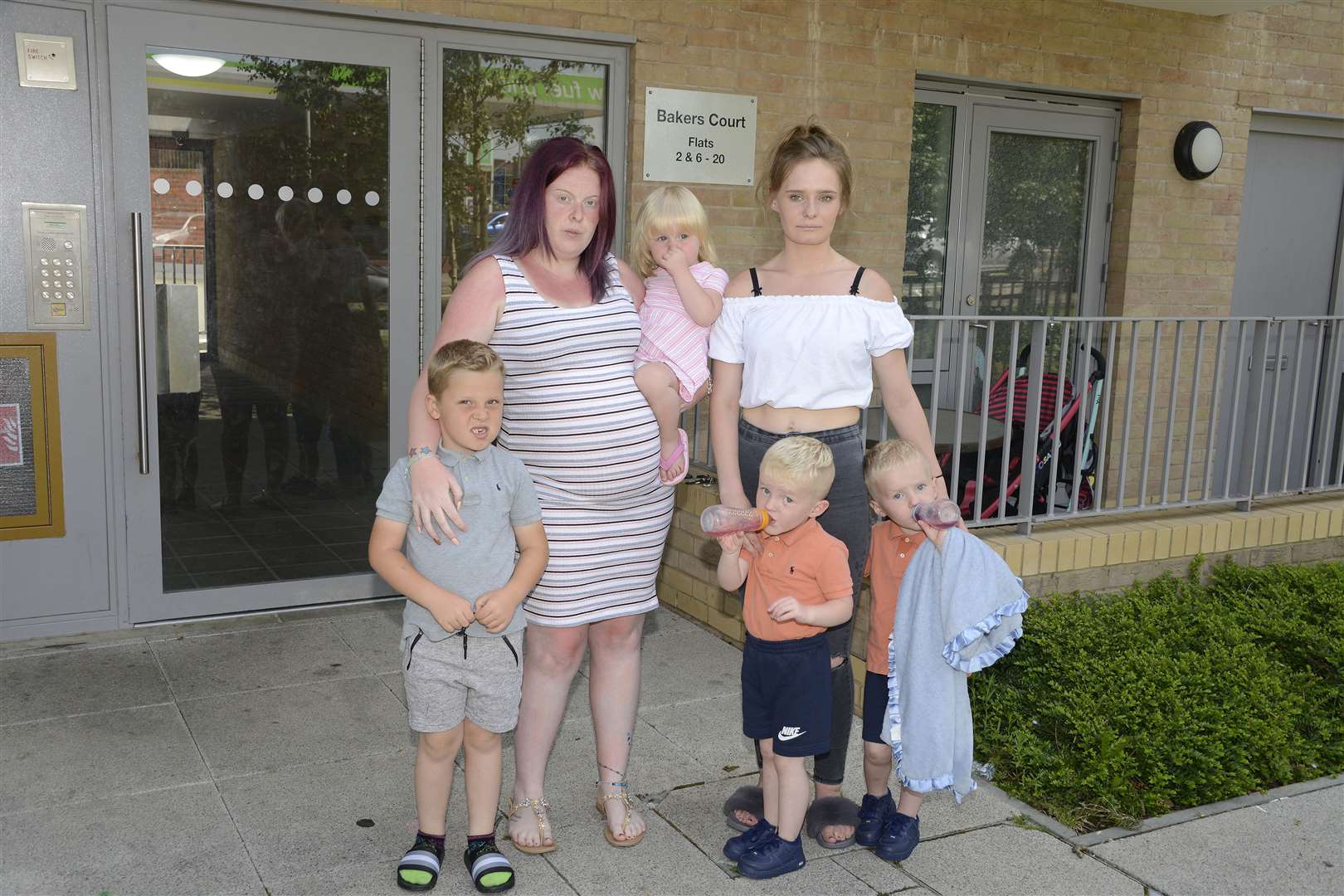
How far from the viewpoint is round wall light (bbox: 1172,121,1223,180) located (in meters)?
6.96

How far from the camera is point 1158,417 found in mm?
7379

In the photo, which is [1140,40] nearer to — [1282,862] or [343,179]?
[343,179]

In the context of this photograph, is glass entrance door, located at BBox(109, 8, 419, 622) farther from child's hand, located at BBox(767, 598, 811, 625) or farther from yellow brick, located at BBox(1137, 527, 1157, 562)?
yellow brick, located at BBox(1137, 527, 1157, 562)

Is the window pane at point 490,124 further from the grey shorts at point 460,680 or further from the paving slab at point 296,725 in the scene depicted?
the grey shorts at point 460,680

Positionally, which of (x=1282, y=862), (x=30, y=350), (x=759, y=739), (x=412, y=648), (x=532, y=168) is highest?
(x=532, y=168)

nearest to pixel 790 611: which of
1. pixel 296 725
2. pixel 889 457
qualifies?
pixel 889 457

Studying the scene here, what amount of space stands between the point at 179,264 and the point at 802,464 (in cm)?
316

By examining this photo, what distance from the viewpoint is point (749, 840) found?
312cm

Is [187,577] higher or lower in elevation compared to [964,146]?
lower

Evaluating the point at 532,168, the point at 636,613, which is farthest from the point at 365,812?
the point at 532,168

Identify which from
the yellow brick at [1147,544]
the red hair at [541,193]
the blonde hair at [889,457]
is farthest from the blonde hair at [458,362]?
the yellow brick at [1147,544]

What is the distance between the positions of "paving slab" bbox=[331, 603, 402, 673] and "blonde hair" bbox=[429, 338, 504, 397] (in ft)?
6.88

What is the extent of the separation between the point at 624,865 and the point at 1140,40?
5.80m

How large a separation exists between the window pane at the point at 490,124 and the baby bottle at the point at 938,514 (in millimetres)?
2933
